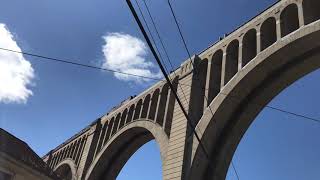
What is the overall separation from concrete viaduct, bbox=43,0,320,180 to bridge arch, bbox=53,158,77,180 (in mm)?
12089

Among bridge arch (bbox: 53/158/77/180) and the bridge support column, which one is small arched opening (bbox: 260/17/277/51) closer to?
the bridge support column

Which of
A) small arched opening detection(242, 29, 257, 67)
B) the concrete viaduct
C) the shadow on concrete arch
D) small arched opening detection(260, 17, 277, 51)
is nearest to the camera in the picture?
the concrete viaduct

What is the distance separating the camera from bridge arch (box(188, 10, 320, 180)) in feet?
59.5

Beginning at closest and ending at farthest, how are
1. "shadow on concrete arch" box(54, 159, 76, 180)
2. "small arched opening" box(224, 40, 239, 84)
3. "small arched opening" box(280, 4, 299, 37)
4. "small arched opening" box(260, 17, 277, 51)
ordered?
"small arched opening" box(280, 4, 299, 37) < "small arched opening" box(260, 17, 277, 51) < "small arched opening" box(224, 40, 239, 84) < "shadow on concrete arch" box(54, 159, 76, 180)

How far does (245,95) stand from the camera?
19.9 metres

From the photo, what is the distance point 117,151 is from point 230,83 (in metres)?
13.5

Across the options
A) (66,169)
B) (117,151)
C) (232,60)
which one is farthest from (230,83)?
(66,169)

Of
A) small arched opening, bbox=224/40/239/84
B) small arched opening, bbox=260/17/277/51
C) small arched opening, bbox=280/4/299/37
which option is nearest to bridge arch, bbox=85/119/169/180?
small arched opening, bbox=224/40/239/84

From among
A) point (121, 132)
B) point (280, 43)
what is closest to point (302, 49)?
point (280, 43)

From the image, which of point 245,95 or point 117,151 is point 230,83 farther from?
point 117,151

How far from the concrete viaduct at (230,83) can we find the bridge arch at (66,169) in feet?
39.7

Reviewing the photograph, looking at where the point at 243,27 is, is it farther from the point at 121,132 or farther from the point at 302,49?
the point at 121,132

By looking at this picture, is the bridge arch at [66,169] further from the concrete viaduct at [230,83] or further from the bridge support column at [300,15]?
the bridge support column at [300,15]

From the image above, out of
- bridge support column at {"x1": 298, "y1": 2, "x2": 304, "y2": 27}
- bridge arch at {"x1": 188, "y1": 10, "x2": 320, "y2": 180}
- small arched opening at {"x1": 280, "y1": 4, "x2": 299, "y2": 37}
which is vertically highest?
small arched opening at {"x1": 280, "y1": 4, "x2": 299, "y2": 37}
